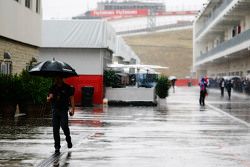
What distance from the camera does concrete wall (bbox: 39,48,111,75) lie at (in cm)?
3441

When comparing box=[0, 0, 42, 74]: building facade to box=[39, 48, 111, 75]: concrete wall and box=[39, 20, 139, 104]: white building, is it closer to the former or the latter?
box=[39, 20, 139, 104]: white building

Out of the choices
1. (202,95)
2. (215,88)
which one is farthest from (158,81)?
(215,88)

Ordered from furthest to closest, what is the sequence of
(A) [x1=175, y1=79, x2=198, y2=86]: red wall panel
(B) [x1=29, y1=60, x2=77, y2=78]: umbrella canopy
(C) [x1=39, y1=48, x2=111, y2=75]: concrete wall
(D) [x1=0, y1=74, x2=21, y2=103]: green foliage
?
(A) [x1=175, y1=79, x2=198, y2=86]: red wall panel → (C) [x1=39, y1=48, x2=111, y2=75]: concrete wall → (D) [x1=0, y1=74, x2=21, y2=103]: green foliage → (B) [x1=29, y1=60, x2=77, y2=78]: umbrella canopy

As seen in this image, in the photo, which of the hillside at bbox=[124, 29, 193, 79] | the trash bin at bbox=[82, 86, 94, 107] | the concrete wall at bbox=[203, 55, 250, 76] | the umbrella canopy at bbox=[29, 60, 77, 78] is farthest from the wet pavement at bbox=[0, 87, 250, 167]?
the hillside at bbox=[124, 29, 193, 79]

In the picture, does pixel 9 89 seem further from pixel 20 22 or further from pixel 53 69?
pixel 53 69

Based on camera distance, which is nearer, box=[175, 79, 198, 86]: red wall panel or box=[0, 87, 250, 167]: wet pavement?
box=[0, 87, 250, 167]: wet pavement

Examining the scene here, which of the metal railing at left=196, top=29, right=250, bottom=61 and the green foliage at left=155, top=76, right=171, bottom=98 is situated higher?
the metal railing at left=196, top=29, right=250, bottom=61

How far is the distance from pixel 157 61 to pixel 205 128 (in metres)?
117

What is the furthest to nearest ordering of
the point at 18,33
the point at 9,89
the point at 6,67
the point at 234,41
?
the point at 234,41, the point at 18,33, the point at 6,67, the point at 9,89

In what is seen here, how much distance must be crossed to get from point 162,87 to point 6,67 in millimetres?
13375

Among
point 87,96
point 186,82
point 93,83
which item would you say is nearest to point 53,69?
point 87,96

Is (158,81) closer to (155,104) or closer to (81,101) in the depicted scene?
(155,104)

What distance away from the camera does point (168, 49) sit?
145 meters

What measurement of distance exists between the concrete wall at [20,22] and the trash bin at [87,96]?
3533mm
